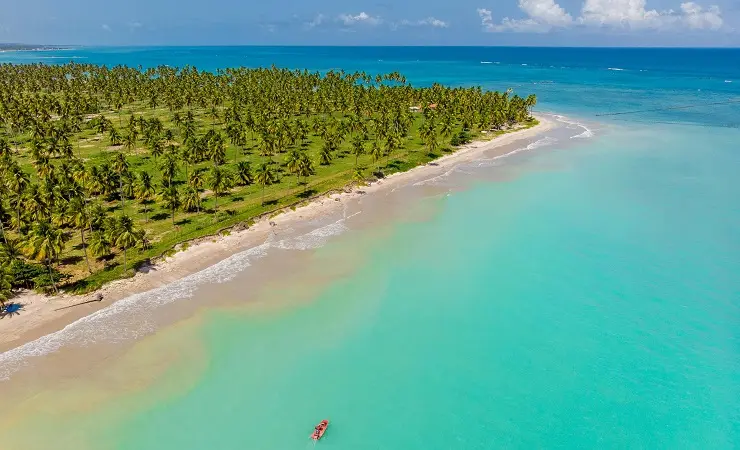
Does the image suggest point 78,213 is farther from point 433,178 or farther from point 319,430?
point 433,178

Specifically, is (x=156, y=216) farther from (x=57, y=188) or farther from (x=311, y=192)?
(x=311, y=192)

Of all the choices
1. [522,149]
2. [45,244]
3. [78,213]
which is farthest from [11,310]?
[522,149]

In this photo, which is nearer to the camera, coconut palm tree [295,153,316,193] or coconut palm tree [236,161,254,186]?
coconut palm tree [295,153,316,193]

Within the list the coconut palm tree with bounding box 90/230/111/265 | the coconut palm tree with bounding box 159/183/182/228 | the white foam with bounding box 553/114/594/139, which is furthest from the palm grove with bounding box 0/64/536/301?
the white foam with bounding box 553/114/594/139

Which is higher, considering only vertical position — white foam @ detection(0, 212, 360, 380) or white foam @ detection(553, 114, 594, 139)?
white foam @ detection(553, 114, 594, 139)

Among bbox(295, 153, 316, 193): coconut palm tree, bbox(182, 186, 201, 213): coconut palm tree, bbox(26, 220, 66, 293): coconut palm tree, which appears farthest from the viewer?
bbox(295, 153, 316, 193): coconut palm tree

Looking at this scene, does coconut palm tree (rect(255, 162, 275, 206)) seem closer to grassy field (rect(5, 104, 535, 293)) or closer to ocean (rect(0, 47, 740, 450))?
grassy field (rect(5, 104, 535, 293))
